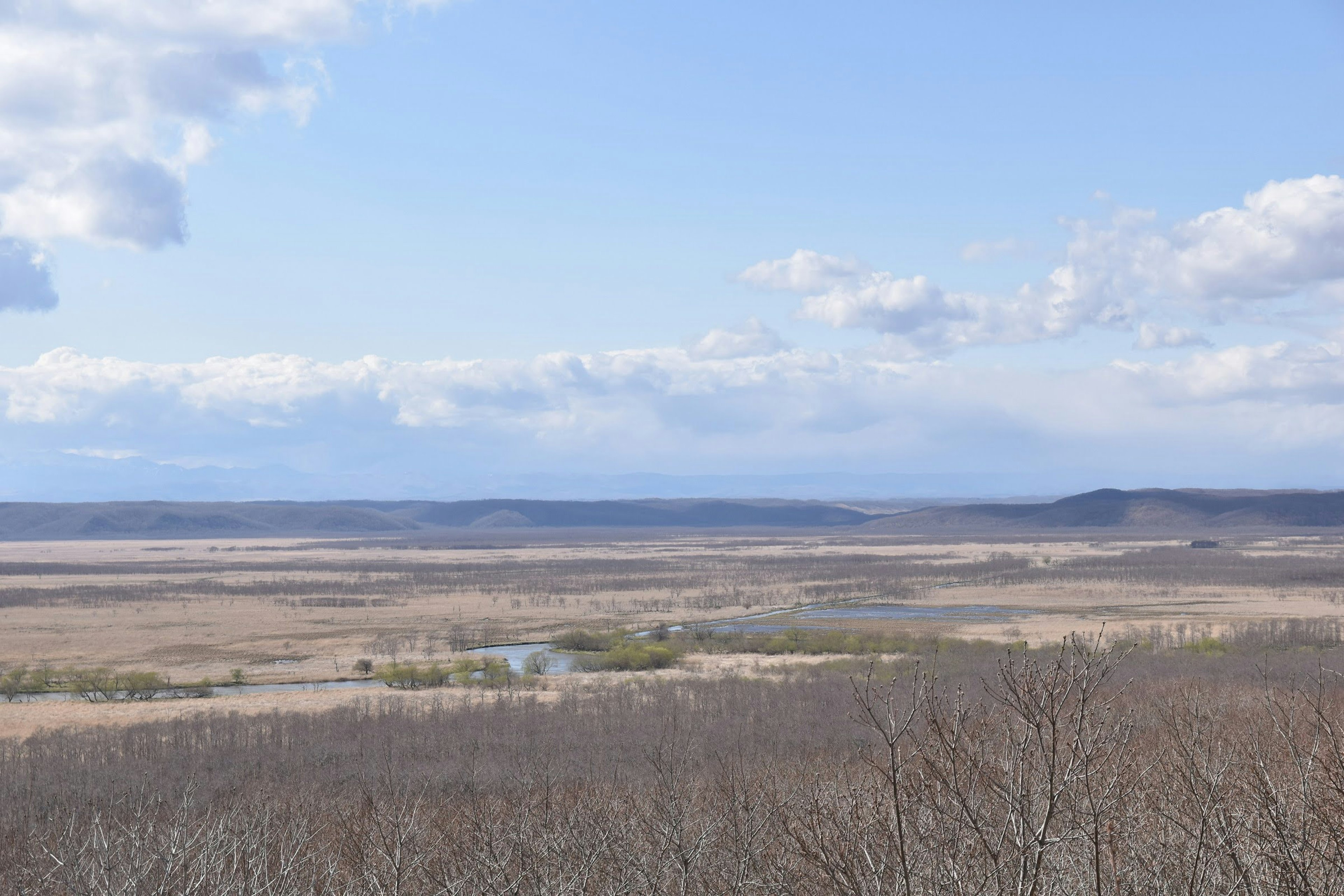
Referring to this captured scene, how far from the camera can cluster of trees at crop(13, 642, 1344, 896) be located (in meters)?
8.32

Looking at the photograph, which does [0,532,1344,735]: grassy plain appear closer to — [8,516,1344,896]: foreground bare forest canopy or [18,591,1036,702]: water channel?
[8,516,1344,896]: foreground bare forest canopy

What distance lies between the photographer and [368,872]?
12484mm

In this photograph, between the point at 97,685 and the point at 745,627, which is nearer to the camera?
the point at 97,685

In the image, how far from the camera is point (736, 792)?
20750 millimetres

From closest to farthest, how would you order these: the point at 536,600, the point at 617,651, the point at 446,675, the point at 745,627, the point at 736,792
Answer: the point at 736,792
the point at 446,675
the point at 617,651
the point at 745,627
the point at 536,600

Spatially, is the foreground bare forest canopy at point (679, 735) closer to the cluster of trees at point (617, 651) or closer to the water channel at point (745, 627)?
the cluster of trees at point (617, 651)

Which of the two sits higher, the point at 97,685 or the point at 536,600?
the point at 97,685

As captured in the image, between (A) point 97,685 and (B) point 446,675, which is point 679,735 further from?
(A) point 97,685

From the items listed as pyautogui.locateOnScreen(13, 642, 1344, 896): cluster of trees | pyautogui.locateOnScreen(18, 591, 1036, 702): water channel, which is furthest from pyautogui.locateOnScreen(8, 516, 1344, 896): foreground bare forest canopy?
pyautogui.locateOnScreen(18, 591, 1036, 702): water channel

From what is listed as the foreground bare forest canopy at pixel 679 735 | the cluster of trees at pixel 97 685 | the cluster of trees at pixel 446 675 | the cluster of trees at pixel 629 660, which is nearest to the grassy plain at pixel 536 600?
the foreground bare forest canopy at pixel 679 735

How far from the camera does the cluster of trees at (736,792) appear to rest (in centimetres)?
832

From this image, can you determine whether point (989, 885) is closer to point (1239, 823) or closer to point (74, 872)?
point (1239, 823)

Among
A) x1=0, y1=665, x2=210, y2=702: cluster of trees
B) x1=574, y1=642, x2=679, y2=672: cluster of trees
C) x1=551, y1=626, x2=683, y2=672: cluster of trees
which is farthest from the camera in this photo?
x1=551, y1=626, x2=683, y2=672: cluster of trees

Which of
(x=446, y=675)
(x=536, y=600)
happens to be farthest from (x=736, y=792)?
(x=536, y=600)
